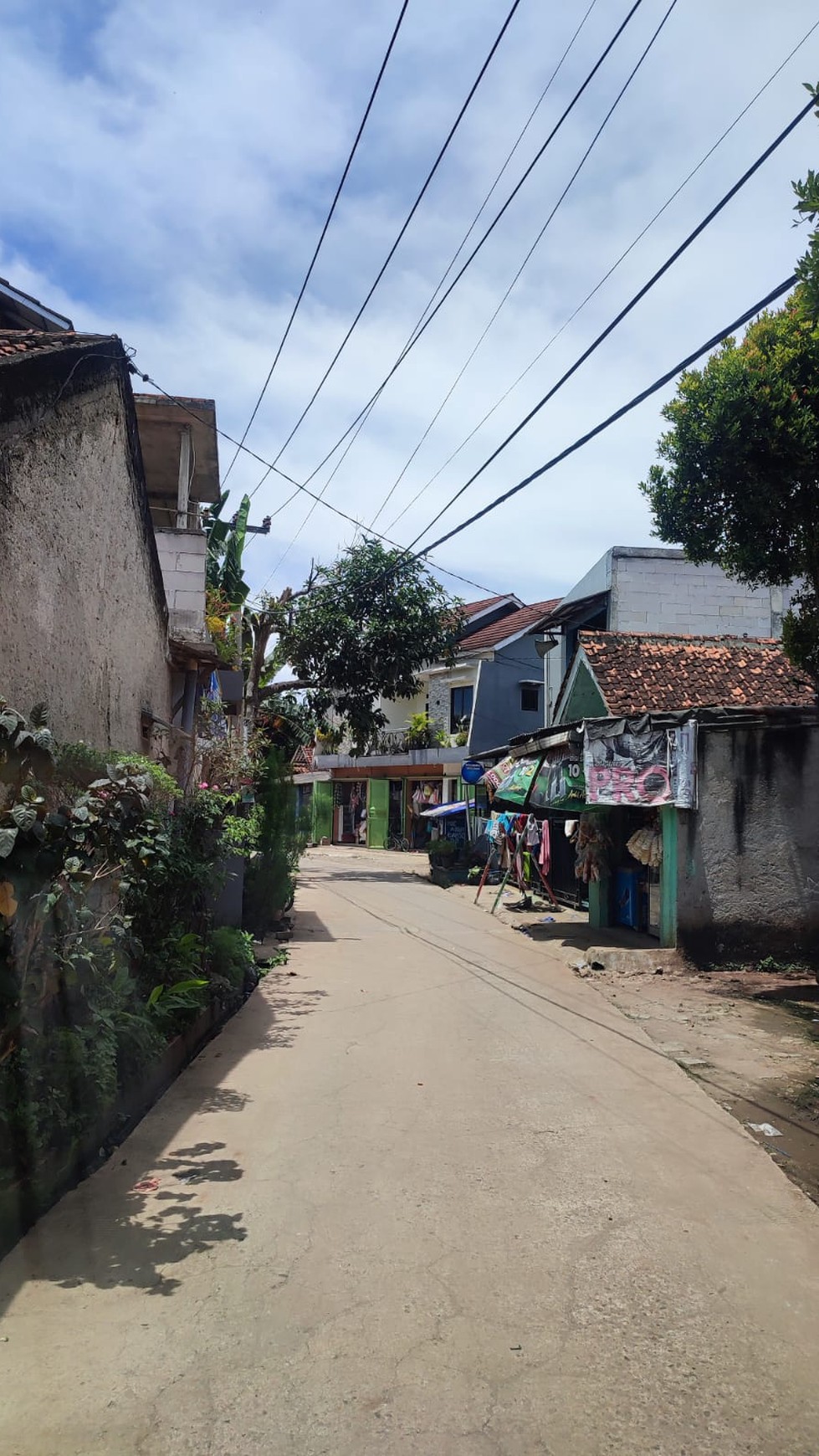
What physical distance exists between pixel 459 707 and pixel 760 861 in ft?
85.4

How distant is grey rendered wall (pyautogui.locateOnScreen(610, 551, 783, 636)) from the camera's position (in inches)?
835

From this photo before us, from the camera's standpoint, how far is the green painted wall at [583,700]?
1667cm

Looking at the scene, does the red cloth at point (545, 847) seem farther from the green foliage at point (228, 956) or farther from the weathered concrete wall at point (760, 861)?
the green foliage at point (228, 956)

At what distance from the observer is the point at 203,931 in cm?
914

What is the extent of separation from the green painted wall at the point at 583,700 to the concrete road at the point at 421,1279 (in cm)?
952

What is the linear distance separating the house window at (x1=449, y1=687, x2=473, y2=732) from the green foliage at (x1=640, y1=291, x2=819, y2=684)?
26419 millimetres

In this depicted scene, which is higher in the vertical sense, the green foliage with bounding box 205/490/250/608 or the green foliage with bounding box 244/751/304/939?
the green foliage with bounding box 205/490/250/608

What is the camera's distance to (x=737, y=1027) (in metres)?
9.24

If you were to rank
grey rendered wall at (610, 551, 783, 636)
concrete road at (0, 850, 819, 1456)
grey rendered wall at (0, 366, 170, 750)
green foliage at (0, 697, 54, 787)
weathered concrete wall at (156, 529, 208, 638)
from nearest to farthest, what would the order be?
concrete road at (0, 850, 819, 1456), green foliage at (0, 697, 54, 787), grey rendered wall at (0, 366, 170, 750), weathered concrete wall at (156, 529, 208, 638), grey rendered wall at (610, 551, 783, 636)

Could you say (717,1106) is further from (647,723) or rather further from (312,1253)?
(647,723)

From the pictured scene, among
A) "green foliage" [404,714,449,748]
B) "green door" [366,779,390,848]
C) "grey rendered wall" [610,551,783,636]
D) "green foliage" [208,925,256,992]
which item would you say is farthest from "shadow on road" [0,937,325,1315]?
"green door" [366,779,390,848]

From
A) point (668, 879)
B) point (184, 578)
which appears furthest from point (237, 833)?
point (668, 879)

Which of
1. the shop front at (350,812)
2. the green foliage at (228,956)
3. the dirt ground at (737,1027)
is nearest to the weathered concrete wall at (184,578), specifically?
the green foliage at (228,956)

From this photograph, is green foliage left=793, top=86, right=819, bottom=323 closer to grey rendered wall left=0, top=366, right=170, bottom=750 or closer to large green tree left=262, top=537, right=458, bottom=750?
grey rendered wall left=0, top=366, right=170, bottom=750
